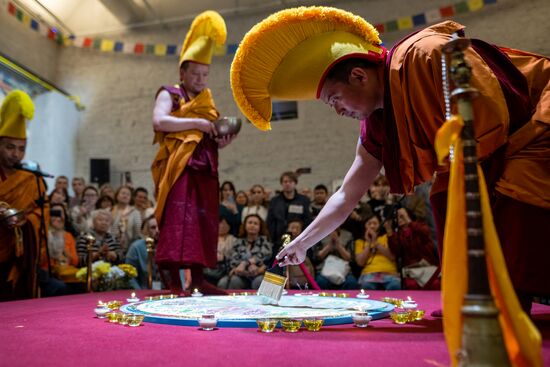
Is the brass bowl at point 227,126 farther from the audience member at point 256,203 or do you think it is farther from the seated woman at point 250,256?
the audience member at point 256,203

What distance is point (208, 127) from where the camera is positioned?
2.49 meters

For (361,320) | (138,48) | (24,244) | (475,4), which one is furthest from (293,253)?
(138,48)

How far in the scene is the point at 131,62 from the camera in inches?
290

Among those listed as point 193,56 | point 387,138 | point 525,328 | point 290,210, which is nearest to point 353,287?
point 290,210

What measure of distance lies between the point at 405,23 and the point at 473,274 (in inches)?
230

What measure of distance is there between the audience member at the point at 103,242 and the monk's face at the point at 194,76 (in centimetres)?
215

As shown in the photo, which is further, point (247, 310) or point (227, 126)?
point (227, 126)

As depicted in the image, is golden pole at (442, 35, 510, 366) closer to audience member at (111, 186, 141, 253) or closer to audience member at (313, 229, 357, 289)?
audience member at (313, 229, 357, 289)

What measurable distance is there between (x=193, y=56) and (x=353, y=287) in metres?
2.05

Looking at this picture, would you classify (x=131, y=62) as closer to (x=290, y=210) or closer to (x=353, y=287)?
(x=290, y=210)

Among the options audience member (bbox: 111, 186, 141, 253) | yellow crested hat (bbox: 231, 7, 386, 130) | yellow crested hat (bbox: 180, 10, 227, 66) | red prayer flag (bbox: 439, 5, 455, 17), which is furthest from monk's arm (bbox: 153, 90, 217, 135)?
red prayer flag (bbox: 439, 5, 455, 17)

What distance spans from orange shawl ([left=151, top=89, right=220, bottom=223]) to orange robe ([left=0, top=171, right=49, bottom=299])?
0.90 m

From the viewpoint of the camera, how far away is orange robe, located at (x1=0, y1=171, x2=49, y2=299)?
2710 mm

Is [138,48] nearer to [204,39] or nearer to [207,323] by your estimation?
[204,39]
